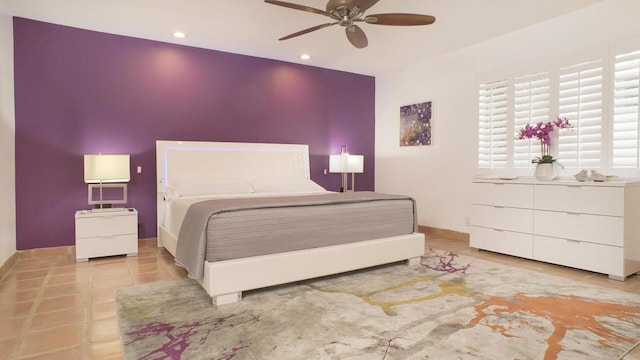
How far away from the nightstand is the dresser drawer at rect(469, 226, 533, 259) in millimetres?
3895

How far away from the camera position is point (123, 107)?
423 centimetres

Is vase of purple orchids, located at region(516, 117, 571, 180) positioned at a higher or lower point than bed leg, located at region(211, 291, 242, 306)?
higher

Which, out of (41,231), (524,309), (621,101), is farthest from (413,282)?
(41,231)

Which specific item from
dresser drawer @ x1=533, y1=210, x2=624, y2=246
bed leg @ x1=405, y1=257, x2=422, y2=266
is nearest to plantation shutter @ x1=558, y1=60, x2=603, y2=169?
dresser drawer @ x1=533, y1=210, x2=624, y2=246

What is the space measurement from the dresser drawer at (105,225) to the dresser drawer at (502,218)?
3.89 metres

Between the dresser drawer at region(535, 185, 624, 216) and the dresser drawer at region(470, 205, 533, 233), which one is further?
the dresser drawer at region(470, 205, 533, 233)

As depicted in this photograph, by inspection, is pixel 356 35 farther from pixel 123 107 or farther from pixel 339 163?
pixel 123 107

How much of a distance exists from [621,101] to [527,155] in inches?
39.3

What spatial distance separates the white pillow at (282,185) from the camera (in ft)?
14.9

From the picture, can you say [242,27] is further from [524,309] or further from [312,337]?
[524,309]

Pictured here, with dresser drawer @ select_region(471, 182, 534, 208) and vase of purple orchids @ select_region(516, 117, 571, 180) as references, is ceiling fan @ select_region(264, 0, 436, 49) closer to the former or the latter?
vase of purple orchids @ select_region(516, 117, 571, 180)

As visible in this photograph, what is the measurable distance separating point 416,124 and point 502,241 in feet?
7.28


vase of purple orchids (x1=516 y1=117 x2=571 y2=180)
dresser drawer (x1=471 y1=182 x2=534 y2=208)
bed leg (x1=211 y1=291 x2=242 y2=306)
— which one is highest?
vase of purple orchids (x1=516 y1=117 x2=571 y2=180)

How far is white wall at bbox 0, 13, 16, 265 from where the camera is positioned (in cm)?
333
